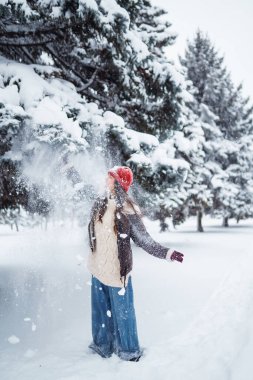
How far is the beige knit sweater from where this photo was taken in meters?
3.22

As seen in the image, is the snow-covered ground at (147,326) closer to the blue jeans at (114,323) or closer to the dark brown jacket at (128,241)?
the blue jeans at (114,323)

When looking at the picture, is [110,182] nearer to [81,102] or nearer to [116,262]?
[116,262]

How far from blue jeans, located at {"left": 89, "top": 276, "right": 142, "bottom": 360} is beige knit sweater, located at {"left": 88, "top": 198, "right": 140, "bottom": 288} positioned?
0.09 m

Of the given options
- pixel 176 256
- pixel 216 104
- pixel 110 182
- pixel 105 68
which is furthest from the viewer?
pixel 216 104

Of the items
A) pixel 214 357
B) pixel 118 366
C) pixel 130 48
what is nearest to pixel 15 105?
pixel 130 48

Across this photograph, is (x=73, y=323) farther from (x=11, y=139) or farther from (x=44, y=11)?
(x=44, y=11)

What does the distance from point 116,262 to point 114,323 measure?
0.59 m

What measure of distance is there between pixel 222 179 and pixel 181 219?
6.79 m

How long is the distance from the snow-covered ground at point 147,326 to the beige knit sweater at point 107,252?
2.56 feet

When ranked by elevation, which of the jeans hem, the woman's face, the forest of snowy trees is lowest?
the jeans hem

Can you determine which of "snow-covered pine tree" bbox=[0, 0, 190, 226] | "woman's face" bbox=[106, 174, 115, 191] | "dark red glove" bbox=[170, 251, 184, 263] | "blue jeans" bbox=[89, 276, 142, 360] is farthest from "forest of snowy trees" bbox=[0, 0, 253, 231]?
"dark red glove" bbox=[170, 251, 184, 263]

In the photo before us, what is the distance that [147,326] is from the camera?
432cm

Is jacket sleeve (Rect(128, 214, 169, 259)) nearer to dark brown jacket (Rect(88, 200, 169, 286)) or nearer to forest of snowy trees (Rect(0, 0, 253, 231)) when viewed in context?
dark brown jacket (Rect(88, 200, 169, 286))

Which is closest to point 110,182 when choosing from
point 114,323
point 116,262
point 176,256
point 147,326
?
point 116,262
